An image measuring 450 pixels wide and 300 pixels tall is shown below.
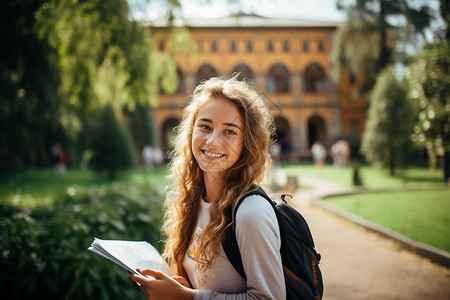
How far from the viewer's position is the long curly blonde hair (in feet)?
4.71

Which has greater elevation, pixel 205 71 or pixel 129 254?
pixel 205 71

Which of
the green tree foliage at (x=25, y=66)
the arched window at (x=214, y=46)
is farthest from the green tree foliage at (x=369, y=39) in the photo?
the green tree foliage at (x=25, y=66)

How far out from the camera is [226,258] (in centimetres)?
138

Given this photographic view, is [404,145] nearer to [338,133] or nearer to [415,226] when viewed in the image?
[415,226]

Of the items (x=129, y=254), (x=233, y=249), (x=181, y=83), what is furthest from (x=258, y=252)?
(x=181, y=83)

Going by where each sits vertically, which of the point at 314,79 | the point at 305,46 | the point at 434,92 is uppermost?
the point at 305,46

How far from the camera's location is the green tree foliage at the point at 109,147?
17391 millimetres

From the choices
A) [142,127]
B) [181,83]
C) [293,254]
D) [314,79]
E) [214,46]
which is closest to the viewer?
[293,254]

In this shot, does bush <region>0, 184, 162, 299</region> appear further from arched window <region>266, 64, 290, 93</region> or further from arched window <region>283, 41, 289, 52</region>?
arched window <region>283, 41, 289, 52</region>

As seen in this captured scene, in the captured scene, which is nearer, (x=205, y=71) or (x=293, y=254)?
(x=293, y=254)

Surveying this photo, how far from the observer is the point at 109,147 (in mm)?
17375

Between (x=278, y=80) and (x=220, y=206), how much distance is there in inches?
1355

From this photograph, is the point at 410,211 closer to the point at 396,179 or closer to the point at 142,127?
the point at 396,179

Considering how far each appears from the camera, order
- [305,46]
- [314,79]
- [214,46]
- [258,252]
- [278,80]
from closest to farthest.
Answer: [258,252]
[214,46]
[305,46]
[278,80]
[314,79]
